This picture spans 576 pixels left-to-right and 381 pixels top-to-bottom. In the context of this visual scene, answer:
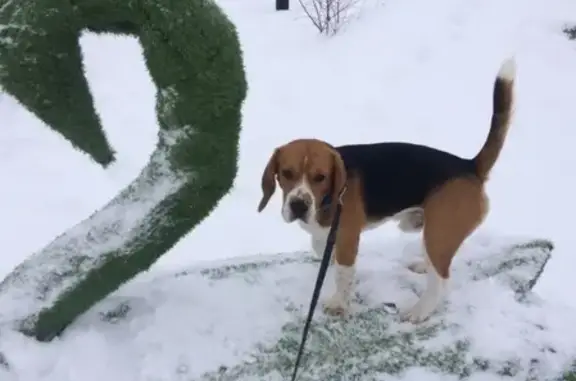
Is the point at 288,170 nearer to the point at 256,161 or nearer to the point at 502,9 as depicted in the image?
the point at 256,161

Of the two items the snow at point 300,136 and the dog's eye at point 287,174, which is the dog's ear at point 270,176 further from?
the snow at point 300,136

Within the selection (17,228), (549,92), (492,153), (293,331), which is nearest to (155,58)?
(293,331)

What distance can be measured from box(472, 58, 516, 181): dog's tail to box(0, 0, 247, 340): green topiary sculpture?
2.55 ft

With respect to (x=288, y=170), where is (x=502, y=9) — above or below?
below

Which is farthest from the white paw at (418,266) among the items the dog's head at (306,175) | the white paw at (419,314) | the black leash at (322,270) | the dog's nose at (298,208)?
the dog's nose at (298,208)

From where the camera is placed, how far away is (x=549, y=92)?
644 centimetres

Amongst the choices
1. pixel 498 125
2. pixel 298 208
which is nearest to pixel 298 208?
pixel 298 208

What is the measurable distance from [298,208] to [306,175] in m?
0.09

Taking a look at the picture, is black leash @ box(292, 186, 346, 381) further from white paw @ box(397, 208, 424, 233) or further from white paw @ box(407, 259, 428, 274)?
white paw @ box(407, 259, 428, 274)

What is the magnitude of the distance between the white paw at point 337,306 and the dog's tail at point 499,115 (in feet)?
1.91

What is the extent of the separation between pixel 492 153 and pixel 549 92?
14.0 ft

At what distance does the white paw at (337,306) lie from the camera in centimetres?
252

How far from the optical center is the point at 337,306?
2518 millimetres

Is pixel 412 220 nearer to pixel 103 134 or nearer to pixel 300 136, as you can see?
pixel 103 134
